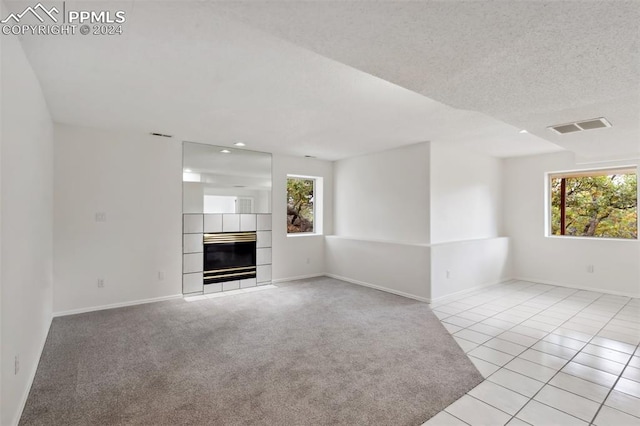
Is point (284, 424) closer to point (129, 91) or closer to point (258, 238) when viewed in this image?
point (129, 91)

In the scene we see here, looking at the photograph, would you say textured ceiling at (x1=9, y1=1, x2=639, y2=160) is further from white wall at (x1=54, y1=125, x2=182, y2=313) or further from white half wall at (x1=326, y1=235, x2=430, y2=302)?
white half wall at (x1=326, y1=235, x2=430, y2=302)

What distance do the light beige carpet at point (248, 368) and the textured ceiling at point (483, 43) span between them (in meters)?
2.23

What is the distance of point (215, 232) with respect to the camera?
5.26 meters

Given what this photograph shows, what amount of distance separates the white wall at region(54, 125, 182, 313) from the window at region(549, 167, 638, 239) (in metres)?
6.85

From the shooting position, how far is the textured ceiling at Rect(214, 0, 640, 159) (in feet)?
4.58

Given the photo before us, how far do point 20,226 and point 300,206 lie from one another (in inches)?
214

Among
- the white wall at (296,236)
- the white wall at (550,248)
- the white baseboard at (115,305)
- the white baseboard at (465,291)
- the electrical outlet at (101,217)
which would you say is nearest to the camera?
the white baseboard at (115,305)

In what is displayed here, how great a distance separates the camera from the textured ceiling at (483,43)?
139 cm

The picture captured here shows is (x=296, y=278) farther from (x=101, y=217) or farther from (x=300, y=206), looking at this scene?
(x=101, y=217)

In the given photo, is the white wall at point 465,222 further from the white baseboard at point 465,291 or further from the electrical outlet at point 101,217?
the electrical outlet at point 101,217

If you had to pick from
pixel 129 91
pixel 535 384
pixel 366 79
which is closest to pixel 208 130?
pixel 129 91

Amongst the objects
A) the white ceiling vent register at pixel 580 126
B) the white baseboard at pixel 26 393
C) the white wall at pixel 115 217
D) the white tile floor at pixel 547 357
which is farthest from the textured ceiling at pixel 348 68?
the white baseboard at pixel 26 393

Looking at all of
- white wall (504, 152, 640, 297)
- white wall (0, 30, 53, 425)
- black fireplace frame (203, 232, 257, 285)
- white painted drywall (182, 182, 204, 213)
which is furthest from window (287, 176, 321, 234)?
white wall (0, 30, 53, 425)

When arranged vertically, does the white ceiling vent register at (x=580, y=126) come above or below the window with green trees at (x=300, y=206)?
above
